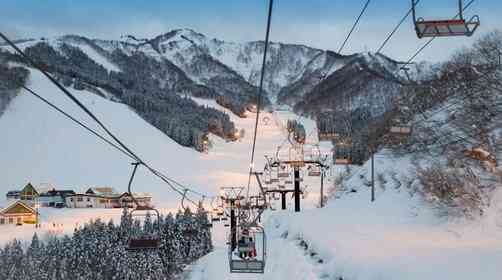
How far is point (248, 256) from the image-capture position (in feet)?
56.1

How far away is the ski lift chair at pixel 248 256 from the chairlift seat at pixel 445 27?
9.32 meters

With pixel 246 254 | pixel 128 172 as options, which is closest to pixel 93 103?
pixel 128 172

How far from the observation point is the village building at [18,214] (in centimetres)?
7412

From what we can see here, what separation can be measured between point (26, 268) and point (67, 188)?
52.0m

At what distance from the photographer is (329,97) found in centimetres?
18788

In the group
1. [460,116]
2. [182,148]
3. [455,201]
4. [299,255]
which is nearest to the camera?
[299,255]

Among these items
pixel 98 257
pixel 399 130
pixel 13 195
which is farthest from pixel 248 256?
pixel 13 195

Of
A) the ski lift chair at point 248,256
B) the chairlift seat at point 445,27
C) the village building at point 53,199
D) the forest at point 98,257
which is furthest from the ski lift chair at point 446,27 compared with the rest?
the village building at point 53,199

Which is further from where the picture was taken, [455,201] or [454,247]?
[455,201]

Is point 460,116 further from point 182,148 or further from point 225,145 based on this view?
point 225,145

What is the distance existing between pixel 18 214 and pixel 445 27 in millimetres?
76985

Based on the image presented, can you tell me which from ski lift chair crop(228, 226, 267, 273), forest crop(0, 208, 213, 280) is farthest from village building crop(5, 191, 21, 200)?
ski lift chair crop(228, 226, 267, 273)

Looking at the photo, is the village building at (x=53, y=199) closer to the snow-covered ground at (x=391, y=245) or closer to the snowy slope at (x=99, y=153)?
the snowy slope at (x=99, y=153)

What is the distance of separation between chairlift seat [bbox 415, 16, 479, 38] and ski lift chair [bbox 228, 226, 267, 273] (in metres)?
9.32
